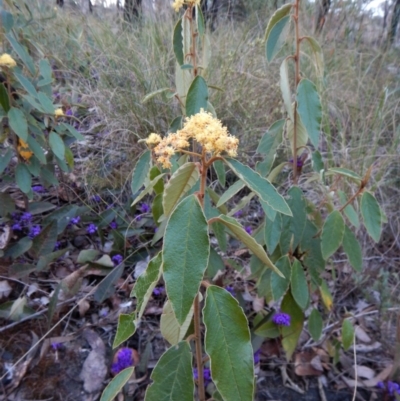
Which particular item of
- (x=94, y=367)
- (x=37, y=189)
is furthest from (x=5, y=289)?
(x=37, y=189)

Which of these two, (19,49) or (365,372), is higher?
(19,49)

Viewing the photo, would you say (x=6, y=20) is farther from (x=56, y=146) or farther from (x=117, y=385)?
(x=117, y=385)

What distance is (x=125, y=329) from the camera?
0.69 metres

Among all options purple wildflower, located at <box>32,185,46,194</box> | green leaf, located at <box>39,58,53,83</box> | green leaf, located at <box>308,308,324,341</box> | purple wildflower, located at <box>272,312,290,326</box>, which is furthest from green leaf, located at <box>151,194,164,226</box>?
purple wildflower, located at <box>32,185,46,194</box>

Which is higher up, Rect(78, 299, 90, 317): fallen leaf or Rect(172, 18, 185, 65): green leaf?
Rect(172, 18, 185, 65): green leaf

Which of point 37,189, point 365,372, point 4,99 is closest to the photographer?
point 365,372

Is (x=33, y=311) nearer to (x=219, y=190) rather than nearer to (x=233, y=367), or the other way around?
(x=233, y=367)

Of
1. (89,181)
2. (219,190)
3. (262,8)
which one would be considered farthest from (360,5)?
(89,181)

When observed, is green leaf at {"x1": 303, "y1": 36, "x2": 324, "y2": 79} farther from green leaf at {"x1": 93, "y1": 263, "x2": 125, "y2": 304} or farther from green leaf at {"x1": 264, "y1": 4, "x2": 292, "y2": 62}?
green leaf at {"x1": 93, "y1": 263, "x2": 125, "y2": 304}

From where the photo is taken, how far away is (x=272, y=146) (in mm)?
1159

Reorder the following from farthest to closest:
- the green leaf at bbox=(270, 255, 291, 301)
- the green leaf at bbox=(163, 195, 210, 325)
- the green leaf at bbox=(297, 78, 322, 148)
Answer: the green leaf at bbox=(270, 255, 291, 301)
the green leaf at bbox=(297, 78, 322, 148)
the green leaf at bbox=(163, 195, 210, 325)

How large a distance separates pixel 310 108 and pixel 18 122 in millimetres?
1060

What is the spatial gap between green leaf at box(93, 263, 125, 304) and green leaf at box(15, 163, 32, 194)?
49 cm

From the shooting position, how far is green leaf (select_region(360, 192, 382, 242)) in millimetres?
1018
